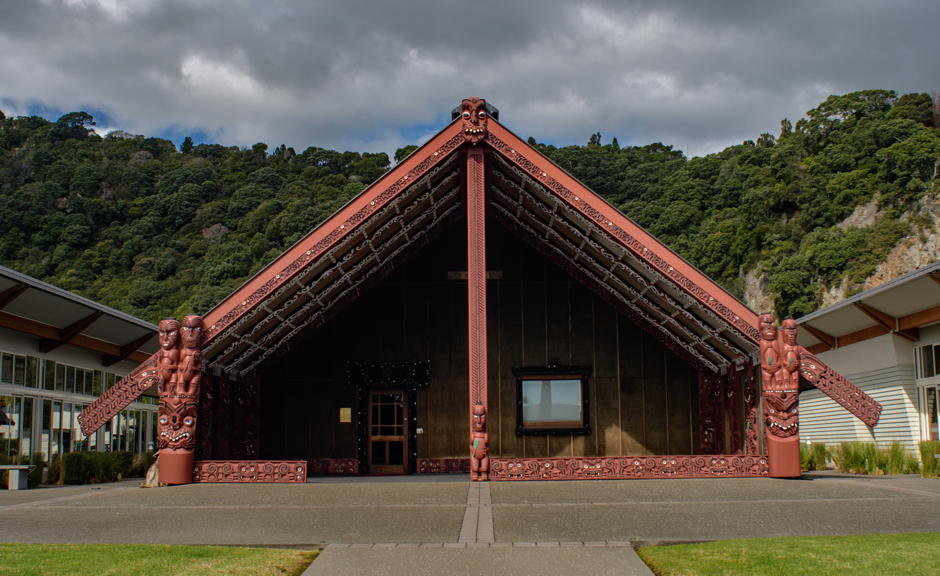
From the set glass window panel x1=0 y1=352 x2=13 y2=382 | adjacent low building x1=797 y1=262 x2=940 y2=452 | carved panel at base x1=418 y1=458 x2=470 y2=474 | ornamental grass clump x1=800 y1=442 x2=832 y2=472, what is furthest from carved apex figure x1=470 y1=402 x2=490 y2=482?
glass window panel x1=0 y1=352 x2=13 y2=382

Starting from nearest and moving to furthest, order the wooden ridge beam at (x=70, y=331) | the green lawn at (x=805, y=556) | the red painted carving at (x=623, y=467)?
the green lawn at (x=805, y=556) < the red painted carving at (x=623, y=467) < the wooden ridge beam at (x=70, y=331)

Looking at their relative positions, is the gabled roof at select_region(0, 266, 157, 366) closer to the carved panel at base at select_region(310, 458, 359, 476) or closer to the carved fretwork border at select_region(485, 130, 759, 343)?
the carved panel at base at select_region(310, 458, 359, 476)

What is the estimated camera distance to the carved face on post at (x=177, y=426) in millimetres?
15727

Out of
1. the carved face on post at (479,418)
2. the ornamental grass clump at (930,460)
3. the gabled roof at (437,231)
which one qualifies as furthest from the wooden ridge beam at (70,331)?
the ornamental grass clump at (930,460)

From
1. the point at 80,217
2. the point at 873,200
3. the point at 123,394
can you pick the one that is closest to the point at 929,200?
the point at 873,200

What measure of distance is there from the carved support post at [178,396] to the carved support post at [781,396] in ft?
32.9

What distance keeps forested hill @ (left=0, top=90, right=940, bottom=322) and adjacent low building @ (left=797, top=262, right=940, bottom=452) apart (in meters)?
26.9

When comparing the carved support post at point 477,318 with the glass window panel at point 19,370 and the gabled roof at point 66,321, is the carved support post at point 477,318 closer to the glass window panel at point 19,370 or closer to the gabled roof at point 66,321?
the gabled roof at point 66,321

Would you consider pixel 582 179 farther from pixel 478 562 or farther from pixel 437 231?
pixel 478 562

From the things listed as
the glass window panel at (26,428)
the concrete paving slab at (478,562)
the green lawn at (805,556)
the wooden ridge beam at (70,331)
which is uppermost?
the wooden ridge beam at (70,331)

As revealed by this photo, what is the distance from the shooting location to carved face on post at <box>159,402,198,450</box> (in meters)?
15.7

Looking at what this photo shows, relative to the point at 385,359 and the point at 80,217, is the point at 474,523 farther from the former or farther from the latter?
the point at 80,217

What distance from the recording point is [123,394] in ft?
52.0

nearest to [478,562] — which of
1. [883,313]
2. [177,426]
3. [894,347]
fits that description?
[177,426]
